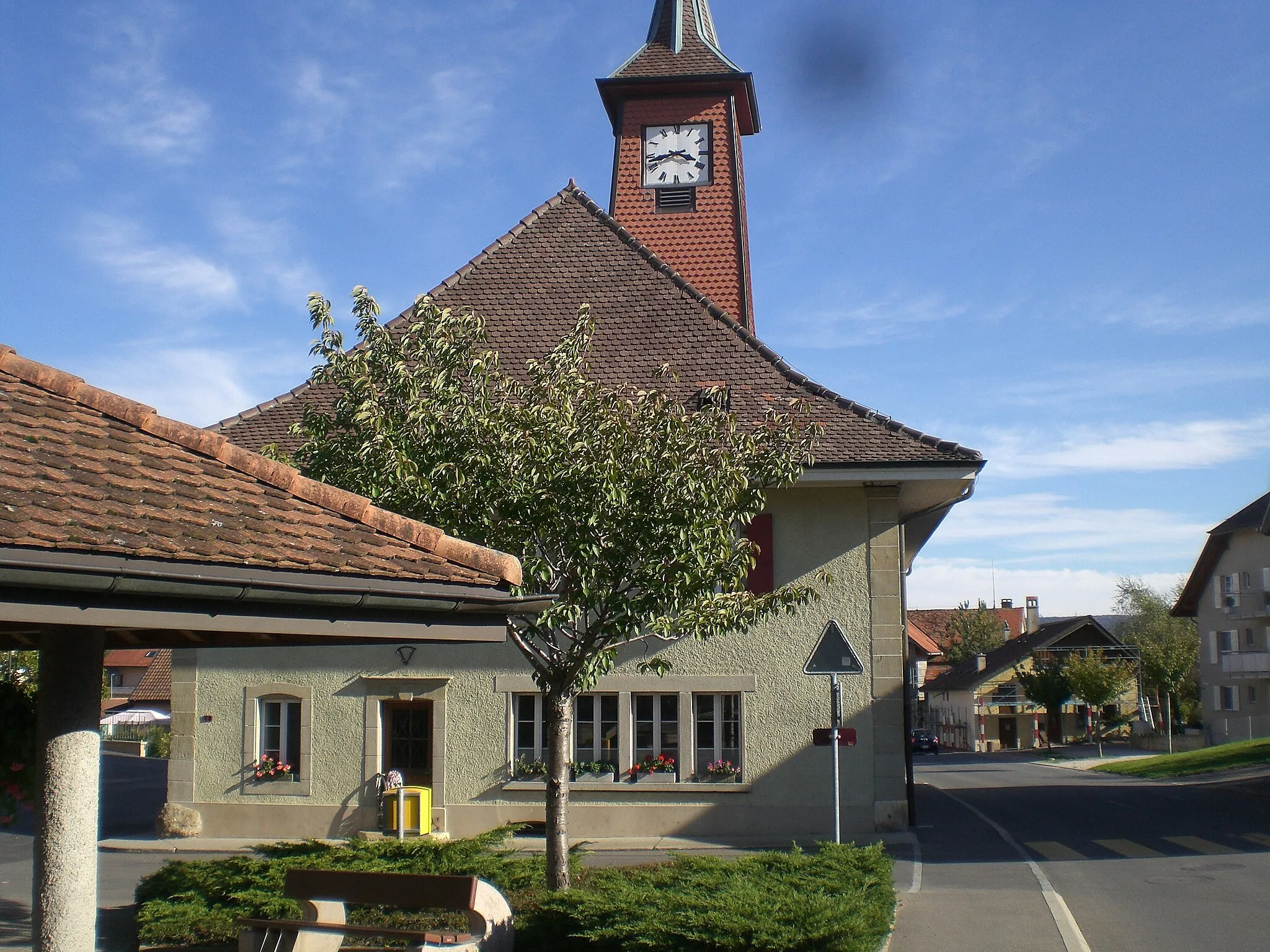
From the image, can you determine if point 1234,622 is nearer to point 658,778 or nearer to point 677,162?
point 677,162

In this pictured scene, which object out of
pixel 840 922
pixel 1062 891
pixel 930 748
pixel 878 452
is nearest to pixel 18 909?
pixel 840 922

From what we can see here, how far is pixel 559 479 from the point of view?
30.9 feet

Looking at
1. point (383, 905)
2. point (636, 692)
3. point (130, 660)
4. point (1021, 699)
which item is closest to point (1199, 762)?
point (636, 692)

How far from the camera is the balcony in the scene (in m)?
49.8

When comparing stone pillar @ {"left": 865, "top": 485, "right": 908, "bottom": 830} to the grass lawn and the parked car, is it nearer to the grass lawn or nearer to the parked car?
the grass lawn

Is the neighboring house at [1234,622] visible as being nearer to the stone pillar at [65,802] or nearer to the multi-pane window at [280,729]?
the multi-pane window at [280,729]

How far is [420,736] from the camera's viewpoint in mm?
17641

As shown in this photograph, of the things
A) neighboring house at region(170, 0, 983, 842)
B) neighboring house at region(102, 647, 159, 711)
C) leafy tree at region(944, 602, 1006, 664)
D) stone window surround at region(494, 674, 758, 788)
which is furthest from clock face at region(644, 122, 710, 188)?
leafy tree at region(944, 602, 1006, 664)

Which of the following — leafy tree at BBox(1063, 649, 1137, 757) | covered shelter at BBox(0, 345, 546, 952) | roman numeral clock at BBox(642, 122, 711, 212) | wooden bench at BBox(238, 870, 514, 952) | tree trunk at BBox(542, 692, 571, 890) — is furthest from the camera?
leafy tree at BBox(1063, 649, 1137, 757)

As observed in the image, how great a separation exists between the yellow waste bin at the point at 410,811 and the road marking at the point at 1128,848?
29.3 ft

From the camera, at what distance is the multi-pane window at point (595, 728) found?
675 inches

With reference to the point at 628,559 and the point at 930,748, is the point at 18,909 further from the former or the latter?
the point at 930,748

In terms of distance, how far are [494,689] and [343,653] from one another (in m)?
2.32

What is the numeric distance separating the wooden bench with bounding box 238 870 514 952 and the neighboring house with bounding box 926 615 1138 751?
63.2 m
